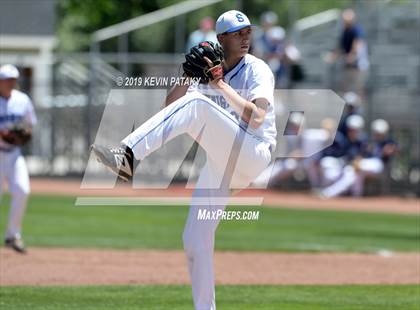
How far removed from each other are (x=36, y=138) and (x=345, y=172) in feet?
26.9

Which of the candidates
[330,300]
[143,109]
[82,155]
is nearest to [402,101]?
[143,109]

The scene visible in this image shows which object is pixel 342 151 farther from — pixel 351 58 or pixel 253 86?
pixel 253 86

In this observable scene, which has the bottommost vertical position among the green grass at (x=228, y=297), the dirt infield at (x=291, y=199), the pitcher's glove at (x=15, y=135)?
the dirt infield at (x=291, y=199)

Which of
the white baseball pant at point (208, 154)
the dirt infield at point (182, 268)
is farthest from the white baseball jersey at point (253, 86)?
the dirt infield at point (182, 268)

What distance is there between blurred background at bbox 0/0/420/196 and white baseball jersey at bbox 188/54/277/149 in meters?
13.5

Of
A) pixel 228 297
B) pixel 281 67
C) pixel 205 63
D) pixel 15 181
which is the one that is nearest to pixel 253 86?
pixel 205 63

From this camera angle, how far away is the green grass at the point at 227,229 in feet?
50.7

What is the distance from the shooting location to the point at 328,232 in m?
17.3

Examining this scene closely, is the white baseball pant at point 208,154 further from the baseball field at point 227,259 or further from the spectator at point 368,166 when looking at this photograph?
the spectator at point 368,166

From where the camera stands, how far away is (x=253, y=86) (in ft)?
25.6

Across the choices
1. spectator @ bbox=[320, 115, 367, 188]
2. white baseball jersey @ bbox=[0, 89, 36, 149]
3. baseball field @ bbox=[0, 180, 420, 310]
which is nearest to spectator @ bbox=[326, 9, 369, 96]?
spectator @ bbox=[320, 115, 367, 188]

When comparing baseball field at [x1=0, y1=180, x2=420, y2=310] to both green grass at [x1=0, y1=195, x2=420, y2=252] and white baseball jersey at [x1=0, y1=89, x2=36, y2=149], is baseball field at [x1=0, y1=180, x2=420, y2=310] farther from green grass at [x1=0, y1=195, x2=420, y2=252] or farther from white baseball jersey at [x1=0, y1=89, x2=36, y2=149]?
white baseball jersey at [x1=0, y1=89, x2=36, y2=149]

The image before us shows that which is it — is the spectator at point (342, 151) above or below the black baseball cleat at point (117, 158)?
below

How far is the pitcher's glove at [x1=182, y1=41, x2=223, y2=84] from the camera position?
7590mm
